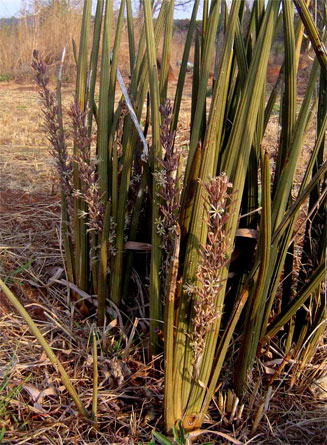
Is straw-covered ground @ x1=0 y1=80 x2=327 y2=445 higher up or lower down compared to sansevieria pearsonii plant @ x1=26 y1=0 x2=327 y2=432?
lower down

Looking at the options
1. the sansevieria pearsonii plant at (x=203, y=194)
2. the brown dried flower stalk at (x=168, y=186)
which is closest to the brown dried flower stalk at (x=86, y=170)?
the sansevieria pearsonii plant at (x=203, y=194)

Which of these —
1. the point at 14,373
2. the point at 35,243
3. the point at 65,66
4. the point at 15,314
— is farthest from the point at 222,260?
the point at 65,66

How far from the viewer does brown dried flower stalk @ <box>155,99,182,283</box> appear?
744 millimetres

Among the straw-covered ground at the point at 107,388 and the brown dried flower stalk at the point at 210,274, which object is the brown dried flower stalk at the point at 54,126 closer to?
the straw-covered ground at the point at 107,388

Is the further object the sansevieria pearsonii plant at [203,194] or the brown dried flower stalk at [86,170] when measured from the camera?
the brown dried flower stalk at [86,170]

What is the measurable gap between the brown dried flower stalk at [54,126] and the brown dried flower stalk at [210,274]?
1.30 feet

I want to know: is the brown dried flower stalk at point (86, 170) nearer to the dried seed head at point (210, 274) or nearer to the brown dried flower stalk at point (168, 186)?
the brown dried flower stalk at point (168, 186)

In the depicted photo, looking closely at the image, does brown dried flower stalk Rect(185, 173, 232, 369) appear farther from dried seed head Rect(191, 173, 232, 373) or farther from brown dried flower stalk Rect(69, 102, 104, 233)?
brown dried flower stalk Rect(69, 102, 104, 233)

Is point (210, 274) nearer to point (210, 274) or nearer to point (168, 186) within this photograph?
point (210, 274)

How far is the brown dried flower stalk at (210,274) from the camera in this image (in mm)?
663

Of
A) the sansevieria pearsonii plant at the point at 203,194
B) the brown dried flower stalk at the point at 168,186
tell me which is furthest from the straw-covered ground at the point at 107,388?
the brown dried flower stalk at the point at 168,186

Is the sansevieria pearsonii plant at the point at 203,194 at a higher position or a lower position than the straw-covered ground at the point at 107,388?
higher

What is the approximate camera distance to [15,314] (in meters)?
1.15

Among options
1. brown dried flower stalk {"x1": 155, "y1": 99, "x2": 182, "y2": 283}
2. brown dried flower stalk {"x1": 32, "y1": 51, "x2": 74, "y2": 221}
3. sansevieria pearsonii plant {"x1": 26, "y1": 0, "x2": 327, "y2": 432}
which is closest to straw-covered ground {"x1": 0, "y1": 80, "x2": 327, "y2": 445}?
sansevieria pearsonii plant {"x1": 26, "y1": 0, "x2": 327, "y2": 432}
